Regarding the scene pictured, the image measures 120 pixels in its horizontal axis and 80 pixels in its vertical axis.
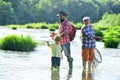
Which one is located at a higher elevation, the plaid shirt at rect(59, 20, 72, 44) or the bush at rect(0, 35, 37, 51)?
the plaid shirt at rect(59, 20, 72, 44)

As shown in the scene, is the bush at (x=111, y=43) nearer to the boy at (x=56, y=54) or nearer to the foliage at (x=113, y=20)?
the boy at (x=56, y=54)

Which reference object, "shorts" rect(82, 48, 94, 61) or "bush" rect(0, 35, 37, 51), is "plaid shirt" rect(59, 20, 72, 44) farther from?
"bush" rect(0, 35, 37, 51)

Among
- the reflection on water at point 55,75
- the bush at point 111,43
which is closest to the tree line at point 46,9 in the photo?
the bush at point 111,43

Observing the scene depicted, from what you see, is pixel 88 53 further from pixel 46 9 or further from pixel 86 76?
pixel 46 9

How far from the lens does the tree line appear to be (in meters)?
119

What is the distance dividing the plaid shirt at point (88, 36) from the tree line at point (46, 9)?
100m

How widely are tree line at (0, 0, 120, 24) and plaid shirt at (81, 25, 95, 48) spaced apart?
100365 mm

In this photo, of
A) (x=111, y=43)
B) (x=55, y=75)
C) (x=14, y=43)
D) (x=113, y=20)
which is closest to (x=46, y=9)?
(x=113, y=20)

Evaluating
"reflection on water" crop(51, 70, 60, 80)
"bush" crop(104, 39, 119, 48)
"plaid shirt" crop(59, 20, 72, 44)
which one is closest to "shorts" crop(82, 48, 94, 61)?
"plaid shirt" crop(59, 20, 72, 44)

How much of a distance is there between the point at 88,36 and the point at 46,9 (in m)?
133

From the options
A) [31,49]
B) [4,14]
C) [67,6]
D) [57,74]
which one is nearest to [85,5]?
[67,6]

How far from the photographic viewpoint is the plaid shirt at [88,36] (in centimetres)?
1498

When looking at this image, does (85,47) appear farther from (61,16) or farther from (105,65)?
(105,65)

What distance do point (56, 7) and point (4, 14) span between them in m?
43.5
